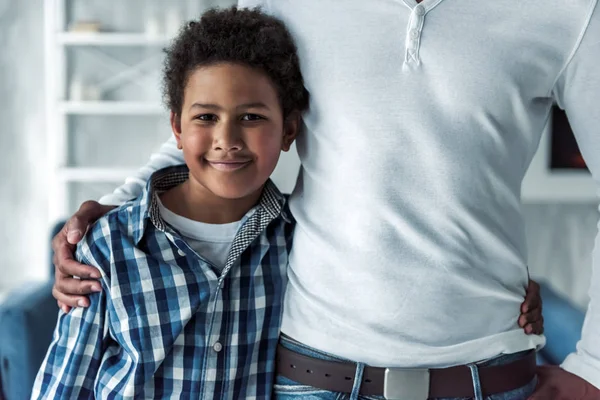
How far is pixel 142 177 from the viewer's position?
125cm

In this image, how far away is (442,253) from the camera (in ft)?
3.16

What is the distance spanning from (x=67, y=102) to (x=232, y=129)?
262 cm

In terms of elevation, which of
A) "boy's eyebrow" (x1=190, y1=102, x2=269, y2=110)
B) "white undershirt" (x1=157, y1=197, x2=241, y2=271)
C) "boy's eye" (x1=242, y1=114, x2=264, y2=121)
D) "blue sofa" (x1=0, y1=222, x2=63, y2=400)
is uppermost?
"boy's eyebrow" (x1=190, y1=102, x2=269, y2=110)

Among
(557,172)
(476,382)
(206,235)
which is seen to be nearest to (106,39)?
(557,172)

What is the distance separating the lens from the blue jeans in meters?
0.98

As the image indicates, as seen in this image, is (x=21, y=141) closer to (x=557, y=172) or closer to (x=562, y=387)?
(x=557, y=172)

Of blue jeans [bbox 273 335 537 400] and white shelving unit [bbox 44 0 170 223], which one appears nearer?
blue jeans [bbox 273 335 537 400]

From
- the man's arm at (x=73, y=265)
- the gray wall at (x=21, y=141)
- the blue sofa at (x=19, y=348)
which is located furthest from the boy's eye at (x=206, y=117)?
the gray wall at (x=21, y=141)

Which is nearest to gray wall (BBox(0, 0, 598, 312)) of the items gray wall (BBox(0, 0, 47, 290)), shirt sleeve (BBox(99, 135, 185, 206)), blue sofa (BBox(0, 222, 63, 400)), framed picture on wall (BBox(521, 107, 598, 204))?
gray wall (BBox(0, 0, 47, 290))

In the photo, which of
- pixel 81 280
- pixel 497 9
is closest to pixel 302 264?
pixel 81 280

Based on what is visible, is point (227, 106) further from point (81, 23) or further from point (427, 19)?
Answer: point (81, 23)

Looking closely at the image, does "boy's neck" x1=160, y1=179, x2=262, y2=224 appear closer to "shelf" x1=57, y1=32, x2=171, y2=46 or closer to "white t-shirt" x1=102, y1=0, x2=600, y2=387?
"white t-shirt" x1=102, y1=0, x2=600, y2=387

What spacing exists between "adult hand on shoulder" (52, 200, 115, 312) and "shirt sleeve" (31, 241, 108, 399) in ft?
0.05

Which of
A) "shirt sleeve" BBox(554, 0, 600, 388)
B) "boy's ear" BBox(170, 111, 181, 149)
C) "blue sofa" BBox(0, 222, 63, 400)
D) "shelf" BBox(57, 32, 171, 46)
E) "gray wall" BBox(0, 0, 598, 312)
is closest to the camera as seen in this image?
"shirt sleeve" BBox(554, 0, 600, 388)
